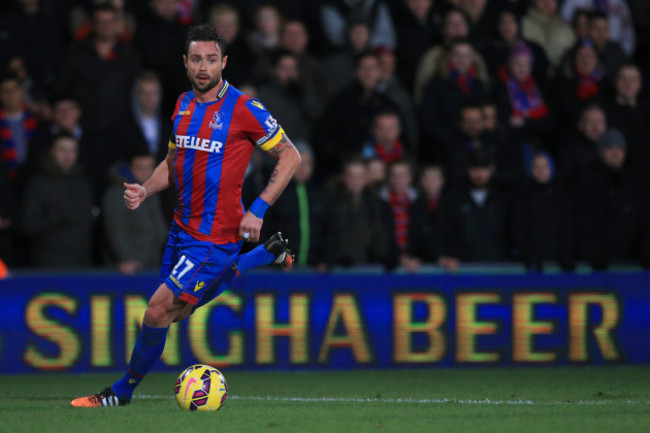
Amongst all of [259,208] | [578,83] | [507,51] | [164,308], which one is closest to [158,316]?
[164,308]

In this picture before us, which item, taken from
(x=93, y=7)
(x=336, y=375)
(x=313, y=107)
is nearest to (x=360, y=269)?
(x=336, y=375)

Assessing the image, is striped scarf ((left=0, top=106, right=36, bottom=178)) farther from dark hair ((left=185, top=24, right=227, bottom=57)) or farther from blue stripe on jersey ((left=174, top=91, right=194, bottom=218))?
dark hair ((left=185, top=24, right=227, bottom=57))

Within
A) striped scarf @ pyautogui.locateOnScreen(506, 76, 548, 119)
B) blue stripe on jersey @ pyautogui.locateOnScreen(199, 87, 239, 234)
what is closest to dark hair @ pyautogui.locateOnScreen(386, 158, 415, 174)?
striped scarf @ pyautogui.locateOnScreen(506, 76, 548, 119)

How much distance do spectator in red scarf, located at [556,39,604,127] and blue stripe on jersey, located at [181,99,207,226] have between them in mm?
6771

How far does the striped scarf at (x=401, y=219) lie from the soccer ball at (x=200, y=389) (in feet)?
14.1

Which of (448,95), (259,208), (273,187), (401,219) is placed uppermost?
(448,95)

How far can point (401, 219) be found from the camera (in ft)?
36.9

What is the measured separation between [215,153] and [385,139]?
502 cm

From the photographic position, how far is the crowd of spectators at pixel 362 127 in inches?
427

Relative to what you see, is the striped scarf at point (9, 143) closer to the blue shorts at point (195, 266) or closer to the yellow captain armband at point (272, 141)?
the blue shorts at point (195, 266)

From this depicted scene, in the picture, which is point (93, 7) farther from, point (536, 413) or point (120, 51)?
point (536, 413)

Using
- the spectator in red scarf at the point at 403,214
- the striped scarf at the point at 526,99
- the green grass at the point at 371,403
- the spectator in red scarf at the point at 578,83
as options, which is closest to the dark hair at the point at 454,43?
the striped scarf at the point at 526,99

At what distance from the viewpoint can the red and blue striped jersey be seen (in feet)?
23.6

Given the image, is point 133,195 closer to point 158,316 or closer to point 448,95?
point 158,316
